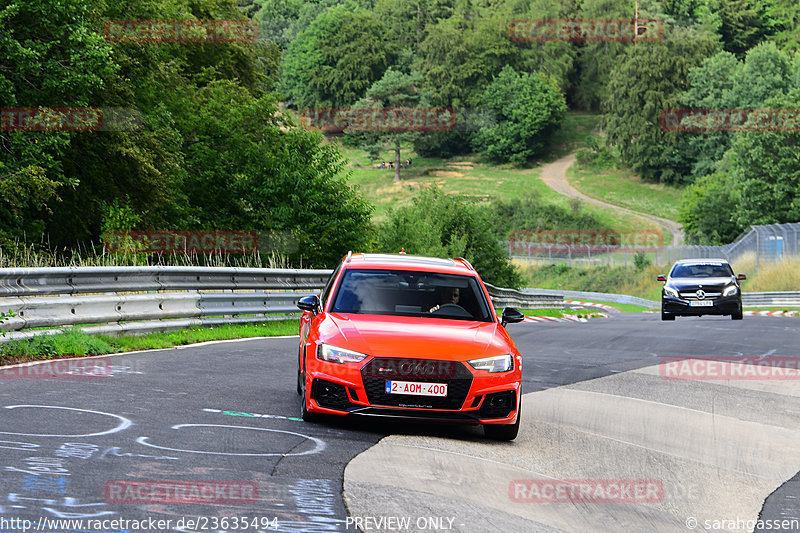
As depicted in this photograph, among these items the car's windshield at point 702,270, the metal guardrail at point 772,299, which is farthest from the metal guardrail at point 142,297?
the metal guardrail at point 772,299

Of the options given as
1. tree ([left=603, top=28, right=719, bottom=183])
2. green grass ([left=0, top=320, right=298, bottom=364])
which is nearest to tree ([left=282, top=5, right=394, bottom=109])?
tree ([left=603, top=28, right=719, bottom=183])

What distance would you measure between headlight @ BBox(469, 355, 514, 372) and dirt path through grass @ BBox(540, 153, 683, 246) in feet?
309

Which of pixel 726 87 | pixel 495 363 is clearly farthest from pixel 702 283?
pixel 726 87

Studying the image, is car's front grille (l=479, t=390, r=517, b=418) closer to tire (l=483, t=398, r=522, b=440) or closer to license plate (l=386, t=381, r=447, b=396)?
tire (l=483, t=398, r=522, b=440)

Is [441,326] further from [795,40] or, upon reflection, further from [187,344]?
[795,40]

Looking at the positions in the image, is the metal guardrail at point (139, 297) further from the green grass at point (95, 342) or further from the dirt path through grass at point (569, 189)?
the dirt path through grass at point (569, 189)

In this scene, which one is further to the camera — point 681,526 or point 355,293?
point 355,293

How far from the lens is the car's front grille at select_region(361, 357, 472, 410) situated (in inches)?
328

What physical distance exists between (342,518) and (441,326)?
3.73 m

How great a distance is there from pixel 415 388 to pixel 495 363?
27.8 inches

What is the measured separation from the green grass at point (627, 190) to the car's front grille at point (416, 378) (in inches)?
4315

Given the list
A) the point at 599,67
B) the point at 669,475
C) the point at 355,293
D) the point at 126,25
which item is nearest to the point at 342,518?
the point at 669,475

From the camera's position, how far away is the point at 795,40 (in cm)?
15712

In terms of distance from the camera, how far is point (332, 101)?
164 metres
